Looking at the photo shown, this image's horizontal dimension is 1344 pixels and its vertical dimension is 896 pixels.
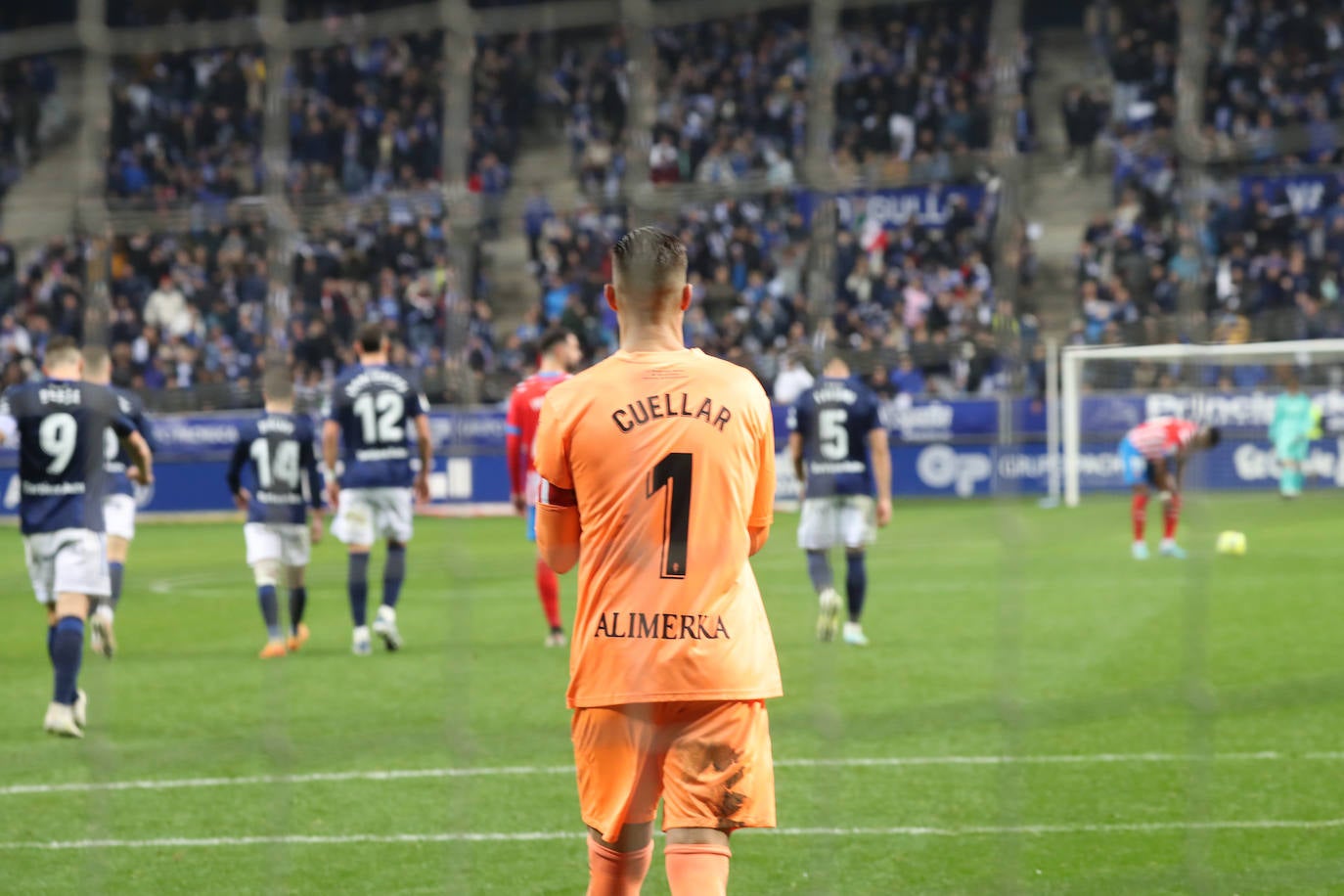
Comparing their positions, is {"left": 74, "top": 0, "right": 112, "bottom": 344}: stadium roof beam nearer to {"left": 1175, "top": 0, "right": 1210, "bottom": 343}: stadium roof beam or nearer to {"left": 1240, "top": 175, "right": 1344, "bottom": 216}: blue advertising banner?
{"left": 1175, "top": 0, "right": 1210, "bottom": 343}: stadium roof beam

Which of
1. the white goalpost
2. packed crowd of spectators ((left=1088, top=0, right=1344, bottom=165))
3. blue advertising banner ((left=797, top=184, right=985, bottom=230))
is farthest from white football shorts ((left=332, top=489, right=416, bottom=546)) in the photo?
the white goalpost

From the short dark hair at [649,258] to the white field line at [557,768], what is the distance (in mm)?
3196

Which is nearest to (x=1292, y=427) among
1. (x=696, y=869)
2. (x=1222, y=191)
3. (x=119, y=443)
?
(x=1222, y=191)

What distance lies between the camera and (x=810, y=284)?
1639 cm

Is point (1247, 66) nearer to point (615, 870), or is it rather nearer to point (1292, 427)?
point (1292, 427)

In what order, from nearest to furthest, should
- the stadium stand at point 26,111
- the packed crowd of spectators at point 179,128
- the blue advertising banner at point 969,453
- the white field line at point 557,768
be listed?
the white field line at point 557,768
the stadium stand at point 26,111
the packed crowd of spectators at point 179,128
the blue advertising banner at point 969,453

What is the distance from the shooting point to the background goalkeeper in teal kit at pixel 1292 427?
1839cm

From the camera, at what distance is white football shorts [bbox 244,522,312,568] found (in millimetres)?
8867

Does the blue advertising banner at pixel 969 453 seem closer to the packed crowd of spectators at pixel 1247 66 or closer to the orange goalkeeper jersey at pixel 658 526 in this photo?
the packed crowd of spectators at pixel 1247 66

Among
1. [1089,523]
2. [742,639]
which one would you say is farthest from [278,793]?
[1089,523]

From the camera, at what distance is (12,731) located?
696 cm

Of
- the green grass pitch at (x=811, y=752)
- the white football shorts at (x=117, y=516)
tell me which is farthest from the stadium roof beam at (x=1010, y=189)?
the white football shorts at (x=117, y=516)

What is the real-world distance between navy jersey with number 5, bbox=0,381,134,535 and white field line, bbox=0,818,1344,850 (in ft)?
6.98

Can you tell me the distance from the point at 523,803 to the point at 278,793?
35.4 inches
